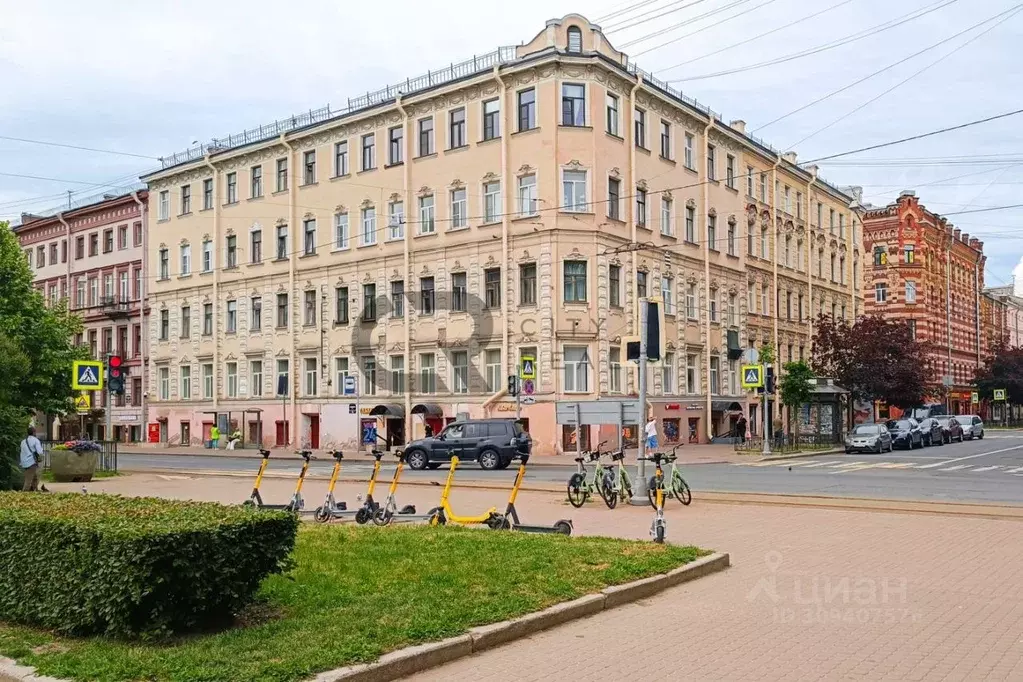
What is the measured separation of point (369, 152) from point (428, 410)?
1291 centimetres

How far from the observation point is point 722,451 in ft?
131

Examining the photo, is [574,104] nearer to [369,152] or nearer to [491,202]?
[491,202]

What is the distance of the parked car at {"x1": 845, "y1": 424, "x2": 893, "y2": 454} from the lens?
39625mm

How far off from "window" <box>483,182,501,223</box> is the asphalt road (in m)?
11.6

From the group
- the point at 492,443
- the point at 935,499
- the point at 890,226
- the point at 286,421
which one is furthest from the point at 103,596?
the point at 890,226

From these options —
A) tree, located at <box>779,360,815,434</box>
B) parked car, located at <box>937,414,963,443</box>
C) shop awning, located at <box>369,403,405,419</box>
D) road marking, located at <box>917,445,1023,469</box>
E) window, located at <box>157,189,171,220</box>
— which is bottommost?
road marking, located at <box>917,445,1023,469</box>

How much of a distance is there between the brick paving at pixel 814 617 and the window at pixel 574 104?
91.3ft

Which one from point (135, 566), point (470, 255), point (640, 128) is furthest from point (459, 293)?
point (135, 566)

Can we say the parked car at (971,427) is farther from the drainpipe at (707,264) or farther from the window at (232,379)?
the window at (232,379)

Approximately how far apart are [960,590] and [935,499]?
10.1 m

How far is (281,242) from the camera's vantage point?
164 feet

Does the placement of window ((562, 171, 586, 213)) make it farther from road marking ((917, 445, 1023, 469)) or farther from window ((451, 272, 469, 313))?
road marking ((917, 445, 1023, 469))

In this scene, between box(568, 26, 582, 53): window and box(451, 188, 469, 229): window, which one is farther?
box(451, 188, 469, 229): window

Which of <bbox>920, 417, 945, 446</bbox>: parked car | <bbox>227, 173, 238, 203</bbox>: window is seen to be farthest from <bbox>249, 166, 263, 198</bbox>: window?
<bbox>920, 417, 945, 446</bbox>: parked car
